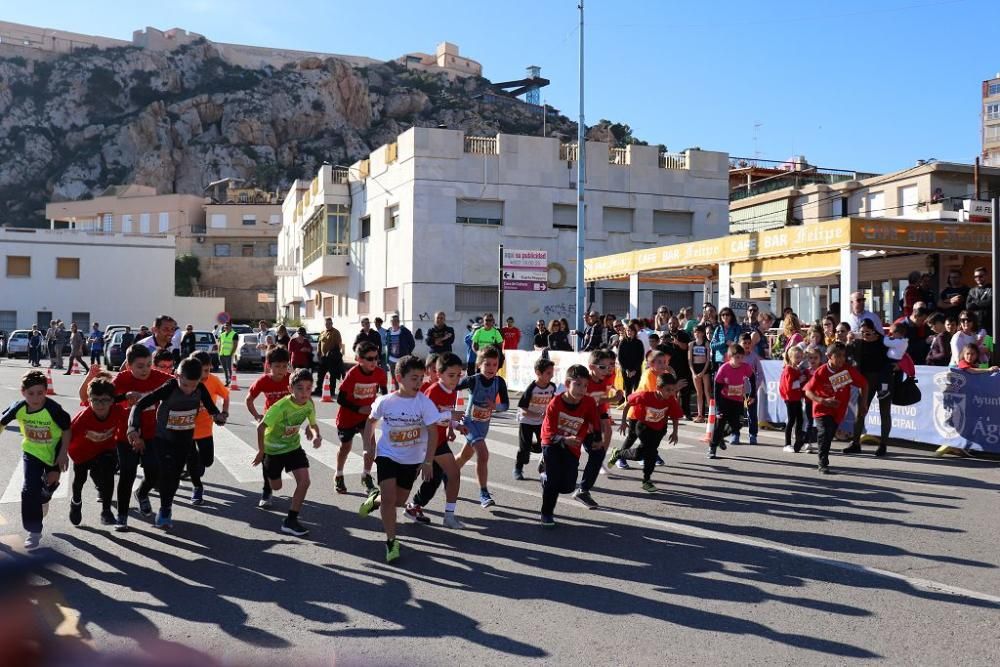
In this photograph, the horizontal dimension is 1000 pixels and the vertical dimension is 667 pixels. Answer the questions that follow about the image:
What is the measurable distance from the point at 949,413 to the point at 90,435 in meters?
10.4

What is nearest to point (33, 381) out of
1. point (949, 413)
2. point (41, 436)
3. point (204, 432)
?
point (41, 436)

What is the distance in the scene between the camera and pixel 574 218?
37.0 m

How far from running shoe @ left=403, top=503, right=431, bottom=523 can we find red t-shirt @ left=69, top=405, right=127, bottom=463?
8.32ft

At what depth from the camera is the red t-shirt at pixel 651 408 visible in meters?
9.03

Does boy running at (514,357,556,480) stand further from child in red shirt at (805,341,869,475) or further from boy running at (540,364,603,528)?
child in red shirt at (805,341,869,475)

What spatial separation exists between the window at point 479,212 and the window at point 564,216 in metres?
2.41

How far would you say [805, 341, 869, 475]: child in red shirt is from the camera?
9.95 meters

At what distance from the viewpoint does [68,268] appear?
57.9m

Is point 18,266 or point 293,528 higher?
point 18,266

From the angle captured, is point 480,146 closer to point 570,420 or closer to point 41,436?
point 570,420

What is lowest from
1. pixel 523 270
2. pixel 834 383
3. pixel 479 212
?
pixel 834 383

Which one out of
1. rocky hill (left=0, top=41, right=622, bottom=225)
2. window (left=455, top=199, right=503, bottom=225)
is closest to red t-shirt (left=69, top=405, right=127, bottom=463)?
window (left=455, top=199, right=503, bottom=225)

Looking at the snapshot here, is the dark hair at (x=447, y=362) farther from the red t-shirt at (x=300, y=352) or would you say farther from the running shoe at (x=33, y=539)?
the red t-shirt at (x=300, y=352)

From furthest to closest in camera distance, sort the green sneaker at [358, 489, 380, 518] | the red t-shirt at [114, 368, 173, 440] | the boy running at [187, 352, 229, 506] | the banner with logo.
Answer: the banner with logo
the boy running at [187, 352, 229, 506]
the red t-shirt at [114, 368, 173, 440]
the green sneaker at [358, 489, 380, 518]
